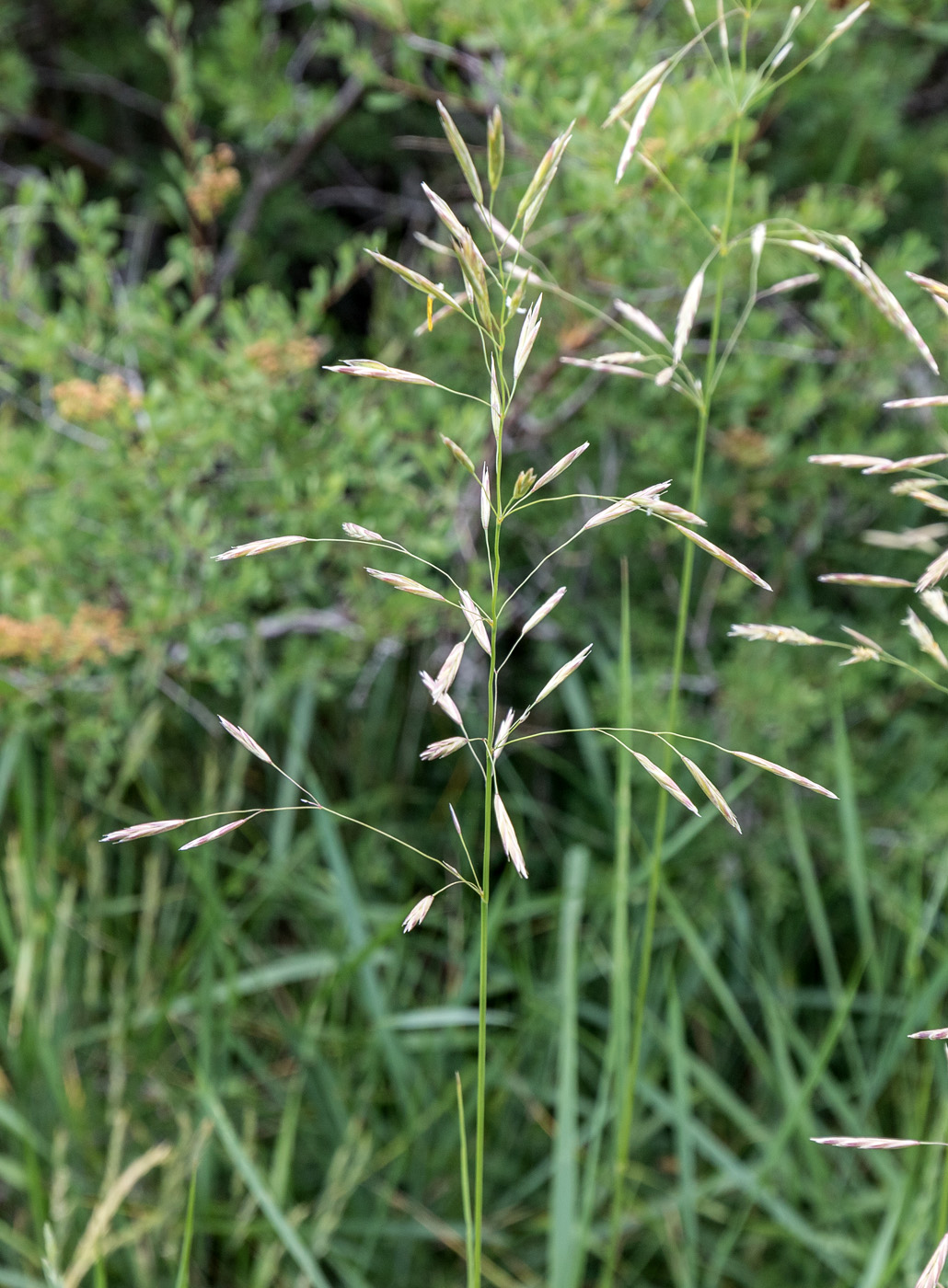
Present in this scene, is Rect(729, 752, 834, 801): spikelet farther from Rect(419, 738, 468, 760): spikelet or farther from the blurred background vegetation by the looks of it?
the blurred background vegetation

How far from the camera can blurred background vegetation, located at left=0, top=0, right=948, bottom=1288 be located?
55.1 inches

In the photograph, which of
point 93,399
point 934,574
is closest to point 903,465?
point 934,574

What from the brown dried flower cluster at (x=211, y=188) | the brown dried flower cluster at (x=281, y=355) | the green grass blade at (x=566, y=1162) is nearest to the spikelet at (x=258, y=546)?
the green grass blade at (x=566, y=1162)

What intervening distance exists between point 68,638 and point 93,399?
1.00ft

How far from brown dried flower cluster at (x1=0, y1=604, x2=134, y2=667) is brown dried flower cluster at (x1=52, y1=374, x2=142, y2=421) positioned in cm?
26

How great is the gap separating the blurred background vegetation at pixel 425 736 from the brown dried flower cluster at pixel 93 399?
21 mm

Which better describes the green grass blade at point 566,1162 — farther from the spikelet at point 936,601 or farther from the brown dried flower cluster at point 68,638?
the brown dried flower cluster at point 68,638

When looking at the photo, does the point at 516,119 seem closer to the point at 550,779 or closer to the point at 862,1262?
the point at 550,779

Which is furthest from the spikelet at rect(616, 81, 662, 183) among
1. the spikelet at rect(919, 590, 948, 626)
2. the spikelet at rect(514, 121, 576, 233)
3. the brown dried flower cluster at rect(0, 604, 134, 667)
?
the brown dried flower cluster at rect(0, 604, 134, 667)

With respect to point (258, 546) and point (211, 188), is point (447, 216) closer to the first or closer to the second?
point (258, 546)

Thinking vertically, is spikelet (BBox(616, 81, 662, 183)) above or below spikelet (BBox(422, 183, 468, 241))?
above

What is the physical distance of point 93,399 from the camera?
1343 mm

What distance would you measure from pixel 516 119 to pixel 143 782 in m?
1.19

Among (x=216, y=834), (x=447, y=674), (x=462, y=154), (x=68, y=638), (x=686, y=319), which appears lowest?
(x=68, y=638)
